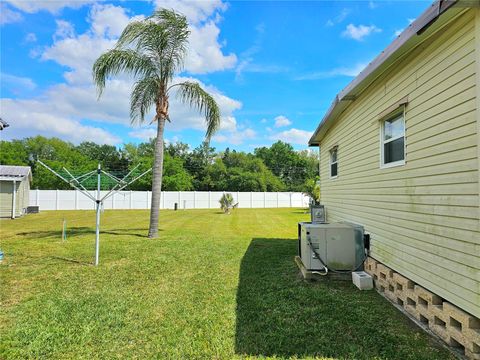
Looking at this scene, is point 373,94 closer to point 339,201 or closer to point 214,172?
point 339,201

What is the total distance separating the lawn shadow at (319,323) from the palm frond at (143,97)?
312 inches

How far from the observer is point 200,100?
10289mm

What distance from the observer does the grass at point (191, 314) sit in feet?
8.99

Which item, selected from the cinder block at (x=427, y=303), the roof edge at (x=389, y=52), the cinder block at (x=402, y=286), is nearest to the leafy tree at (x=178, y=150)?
the roof edge at (x=389, y=52)

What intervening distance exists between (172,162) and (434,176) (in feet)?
120

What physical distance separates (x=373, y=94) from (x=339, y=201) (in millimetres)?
3120

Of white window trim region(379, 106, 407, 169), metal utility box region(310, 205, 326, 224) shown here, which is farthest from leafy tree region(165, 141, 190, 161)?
white window trim region(379, 106, 407, 169)

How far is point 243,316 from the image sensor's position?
3.53 m

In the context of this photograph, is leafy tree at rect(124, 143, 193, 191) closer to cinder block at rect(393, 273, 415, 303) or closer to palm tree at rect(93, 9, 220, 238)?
palm tree at rect(93, 9, 220, 238)

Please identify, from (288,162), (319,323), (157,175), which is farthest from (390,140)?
(288,162)

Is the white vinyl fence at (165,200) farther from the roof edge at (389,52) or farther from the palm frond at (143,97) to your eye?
the roof edge at (389,52)

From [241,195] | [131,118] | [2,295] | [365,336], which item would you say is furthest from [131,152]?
[365,336]

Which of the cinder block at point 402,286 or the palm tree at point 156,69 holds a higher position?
the palm tree at point 156,69

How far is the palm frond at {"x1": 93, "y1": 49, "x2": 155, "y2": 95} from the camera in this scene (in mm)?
9383
